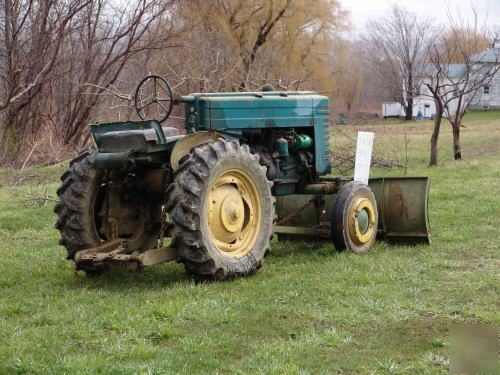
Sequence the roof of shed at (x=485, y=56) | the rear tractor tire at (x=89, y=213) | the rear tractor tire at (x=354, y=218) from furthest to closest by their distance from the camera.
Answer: the roof of shed at (x=485, y=56)
the rear tractor tire at (x=354, y=218)
the rear tractor tire at (x=89, y=213)

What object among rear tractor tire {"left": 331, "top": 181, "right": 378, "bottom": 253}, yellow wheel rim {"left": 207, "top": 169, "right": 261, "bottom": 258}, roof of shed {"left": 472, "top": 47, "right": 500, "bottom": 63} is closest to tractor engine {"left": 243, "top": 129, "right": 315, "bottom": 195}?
rear tractor tire {"left": 331, "top": 181, "right": 378, "bottom": 253}

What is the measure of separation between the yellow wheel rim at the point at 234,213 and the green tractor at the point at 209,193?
1 cm

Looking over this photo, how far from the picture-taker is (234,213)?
7.32 m

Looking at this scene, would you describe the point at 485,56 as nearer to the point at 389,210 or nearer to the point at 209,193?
the point at 389,210

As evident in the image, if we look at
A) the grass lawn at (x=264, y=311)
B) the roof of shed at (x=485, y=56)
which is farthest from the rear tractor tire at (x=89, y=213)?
the roof of shed at (x=485, y=56)

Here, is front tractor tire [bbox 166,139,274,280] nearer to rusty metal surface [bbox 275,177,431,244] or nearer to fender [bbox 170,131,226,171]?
fender [bbox 170,131,226,171]

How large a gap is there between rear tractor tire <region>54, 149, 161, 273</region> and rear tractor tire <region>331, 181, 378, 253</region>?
2.04 m

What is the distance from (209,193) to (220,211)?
10.7 inches

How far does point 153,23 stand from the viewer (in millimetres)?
25062

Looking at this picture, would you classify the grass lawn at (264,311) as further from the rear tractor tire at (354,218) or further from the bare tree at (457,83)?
the bare tree at (457,83)

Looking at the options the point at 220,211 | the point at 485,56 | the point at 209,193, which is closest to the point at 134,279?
the point at 220,211

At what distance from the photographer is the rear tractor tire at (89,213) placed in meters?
7.38

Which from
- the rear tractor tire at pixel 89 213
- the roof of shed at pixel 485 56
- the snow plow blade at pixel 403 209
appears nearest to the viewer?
the rear tractor tire at pixel 89 213

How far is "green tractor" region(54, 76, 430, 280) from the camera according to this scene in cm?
691
